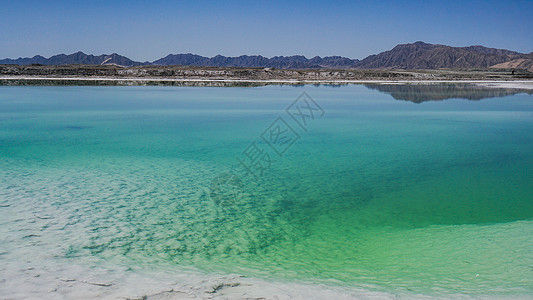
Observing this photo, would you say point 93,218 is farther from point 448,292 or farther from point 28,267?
point 448,292

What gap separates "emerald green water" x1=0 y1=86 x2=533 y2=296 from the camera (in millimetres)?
4379

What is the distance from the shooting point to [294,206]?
6391 millimetres

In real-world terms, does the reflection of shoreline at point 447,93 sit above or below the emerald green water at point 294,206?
above

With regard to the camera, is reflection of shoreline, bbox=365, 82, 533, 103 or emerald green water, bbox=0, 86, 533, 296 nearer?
emerald green water, bbox=0, 86, 533, 296

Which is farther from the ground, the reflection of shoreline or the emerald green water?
the reflection of shoreline

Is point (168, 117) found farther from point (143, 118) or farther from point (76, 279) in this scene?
point (76, 279)

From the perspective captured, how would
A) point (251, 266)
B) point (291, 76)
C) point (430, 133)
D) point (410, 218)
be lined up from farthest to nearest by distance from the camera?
point (291, 76) < point (430, 133) < point (410, 218) < point (251, 266)

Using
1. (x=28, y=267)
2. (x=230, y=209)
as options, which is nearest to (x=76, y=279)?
(x=28, y=267)

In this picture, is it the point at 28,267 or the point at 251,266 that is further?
the point at 251,266


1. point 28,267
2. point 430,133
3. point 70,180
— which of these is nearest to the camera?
point 28,267

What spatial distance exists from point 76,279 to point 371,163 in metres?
6.81

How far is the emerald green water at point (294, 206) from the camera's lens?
14.4 ft

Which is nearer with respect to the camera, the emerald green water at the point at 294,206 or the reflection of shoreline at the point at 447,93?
the emerald green water at the point at 294,206

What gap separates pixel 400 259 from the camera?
4.55 metres
